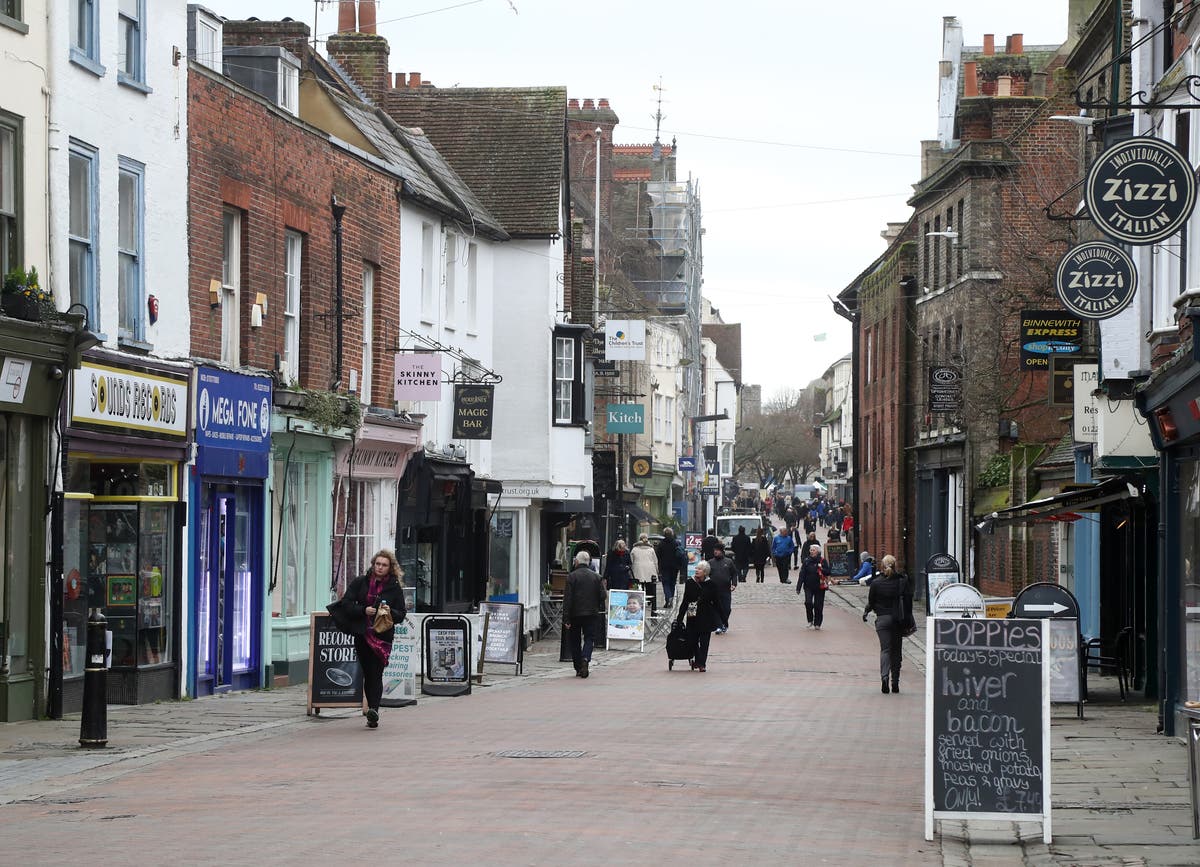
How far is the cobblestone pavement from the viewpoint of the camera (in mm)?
10242

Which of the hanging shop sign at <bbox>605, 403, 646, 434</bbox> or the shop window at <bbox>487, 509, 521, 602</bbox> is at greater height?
the hanging shop sign at <bbox>605, 403, 646, 434</bbox>

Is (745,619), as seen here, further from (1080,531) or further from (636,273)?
(636,273)

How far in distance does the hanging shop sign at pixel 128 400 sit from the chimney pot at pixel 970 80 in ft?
117

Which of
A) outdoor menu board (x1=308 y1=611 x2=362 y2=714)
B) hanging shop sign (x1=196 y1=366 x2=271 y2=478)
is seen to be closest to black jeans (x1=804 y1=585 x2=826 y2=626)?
hanging shop sign (x1=196 y1=366 x2=271 y2=478)

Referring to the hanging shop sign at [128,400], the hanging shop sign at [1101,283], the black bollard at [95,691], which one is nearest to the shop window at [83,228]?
the hanging shop sign at [128,400]

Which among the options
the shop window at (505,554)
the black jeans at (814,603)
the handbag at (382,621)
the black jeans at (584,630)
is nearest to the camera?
the handbag at (382,621)

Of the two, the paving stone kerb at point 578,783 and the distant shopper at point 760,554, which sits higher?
the distant shopper at point 760,554

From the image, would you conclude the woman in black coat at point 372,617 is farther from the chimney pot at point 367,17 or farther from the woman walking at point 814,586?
the chimney pot at point 367,17

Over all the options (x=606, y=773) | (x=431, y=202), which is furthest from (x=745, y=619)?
(x=606, y=773)

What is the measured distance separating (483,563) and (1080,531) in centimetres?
1133

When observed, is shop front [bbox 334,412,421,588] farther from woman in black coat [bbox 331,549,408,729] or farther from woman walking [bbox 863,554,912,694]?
woman in black coat [bbox 331,549,408,729]

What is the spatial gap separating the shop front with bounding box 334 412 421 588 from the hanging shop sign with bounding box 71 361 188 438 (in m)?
5.68

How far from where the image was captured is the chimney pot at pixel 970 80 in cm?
5188

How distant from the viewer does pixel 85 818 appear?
1130cm
